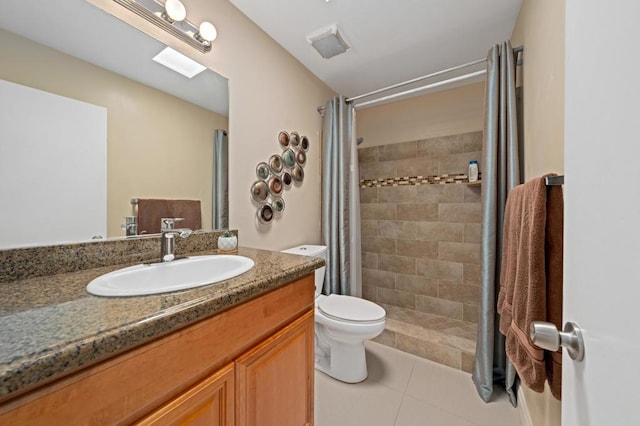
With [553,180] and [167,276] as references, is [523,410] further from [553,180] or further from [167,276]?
[167,276]

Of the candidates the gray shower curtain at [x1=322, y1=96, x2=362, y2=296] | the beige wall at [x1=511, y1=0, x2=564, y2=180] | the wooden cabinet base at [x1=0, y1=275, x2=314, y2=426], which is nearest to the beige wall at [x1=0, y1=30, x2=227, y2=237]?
the wooden cabinet base at [x1=0, y1=275, x2=314, y2=426]

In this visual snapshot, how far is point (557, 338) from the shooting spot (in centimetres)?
43

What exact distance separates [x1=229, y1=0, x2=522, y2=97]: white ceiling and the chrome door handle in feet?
5.69

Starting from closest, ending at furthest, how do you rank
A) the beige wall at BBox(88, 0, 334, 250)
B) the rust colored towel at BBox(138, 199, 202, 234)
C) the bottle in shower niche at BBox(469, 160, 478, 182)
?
the rust colored towel at BBox(138, 199, 202, 234) < the beige wall at BBox(88, 0, 334, 250) < the bottle in shower niche at BBox(469, 160, 478, 182)

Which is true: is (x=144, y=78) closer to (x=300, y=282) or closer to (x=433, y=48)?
(x=300, y=282)

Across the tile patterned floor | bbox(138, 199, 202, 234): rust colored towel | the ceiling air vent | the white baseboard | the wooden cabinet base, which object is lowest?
the tile patterned floor

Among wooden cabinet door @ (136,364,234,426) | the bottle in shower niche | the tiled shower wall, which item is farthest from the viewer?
the tiled shower wall

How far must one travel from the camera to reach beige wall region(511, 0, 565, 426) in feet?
2.91

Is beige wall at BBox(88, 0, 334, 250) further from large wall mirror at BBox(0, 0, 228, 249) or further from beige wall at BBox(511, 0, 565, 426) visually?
beige wall at BBox(511, 0, 565, 426)

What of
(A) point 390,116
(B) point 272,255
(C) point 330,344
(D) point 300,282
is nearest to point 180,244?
(B) point 272,255

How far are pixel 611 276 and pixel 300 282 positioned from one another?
79cm

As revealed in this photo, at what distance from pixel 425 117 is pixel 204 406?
2.65 metres

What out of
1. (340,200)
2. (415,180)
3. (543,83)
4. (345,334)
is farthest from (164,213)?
(415,180)

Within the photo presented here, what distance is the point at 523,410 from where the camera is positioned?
4.23 ft
